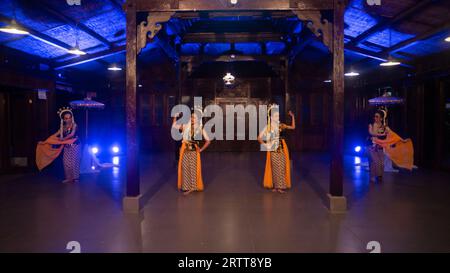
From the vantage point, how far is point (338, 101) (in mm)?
4941

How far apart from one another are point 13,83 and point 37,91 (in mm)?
1013

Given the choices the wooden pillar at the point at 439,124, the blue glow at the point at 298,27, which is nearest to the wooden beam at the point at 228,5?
the blue glow at the point at 298,27

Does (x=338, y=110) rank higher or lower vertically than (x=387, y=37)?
lower

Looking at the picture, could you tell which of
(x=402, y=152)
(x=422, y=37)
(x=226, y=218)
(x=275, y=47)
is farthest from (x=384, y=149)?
(x=226, y=218)

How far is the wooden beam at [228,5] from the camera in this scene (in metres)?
4.89

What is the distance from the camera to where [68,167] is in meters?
7.41

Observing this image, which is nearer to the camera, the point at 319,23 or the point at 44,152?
the point at 319,23

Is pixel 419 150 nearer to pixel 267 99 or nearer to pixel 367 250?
pixel 267 99

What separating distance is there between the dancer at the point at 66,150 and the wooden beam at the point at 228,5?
429cm

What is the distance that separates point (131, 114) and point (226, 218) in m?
2.39

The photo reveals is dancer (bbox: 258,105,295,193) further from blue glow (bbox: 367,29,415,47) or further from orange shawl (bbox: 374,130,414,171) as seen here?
blue glow (bbox: 367,29,415,47)

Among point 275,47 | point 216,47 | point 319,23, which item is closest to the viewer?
point 319,23

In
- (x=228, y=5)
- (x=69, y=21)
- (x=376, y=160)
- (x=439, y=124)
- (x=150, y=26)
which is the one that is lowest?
(x=376, y=160)

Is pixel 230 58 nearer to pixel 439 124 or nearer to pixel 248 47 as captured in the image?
pixel 248 47
